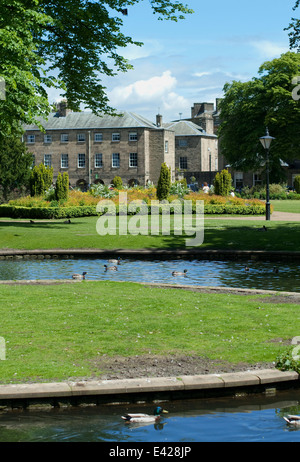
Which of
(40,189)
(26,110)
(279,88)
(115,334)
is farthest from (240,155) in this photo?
(115,334)

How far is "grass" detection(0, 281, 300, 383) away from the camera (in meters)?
7.91

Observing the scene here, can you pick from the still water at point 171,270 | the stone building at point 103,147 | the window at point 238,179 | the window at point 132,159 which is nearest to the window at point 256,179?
the window at point 238,179

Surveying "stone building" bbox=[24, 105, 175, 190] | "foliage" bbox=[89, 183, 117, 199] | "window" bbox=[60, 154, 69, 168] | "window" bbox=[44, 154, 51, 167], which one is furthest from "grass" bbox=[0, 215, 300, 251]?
"window" bbox=[44, 154, 51, 167]

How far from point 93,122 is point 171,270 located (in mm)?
73159

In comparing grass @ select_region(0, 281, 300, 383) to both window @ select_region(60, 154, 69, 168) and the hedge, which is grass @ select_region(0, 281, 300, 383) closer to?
the hedge

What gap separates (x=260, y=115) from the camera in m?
59.3

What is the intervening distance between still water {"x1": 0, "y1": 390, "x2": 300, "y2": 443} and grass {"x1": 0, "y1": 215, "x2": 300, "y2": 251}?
14926 millimetres

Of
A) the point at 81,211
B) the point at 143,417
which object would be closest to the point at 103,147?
the point at 81,211

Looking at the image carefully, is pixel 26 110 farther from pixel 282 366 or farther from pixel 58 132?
pixel 58 132

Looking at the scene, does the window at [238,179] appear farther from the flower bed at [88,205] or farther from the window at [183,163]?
the flower bed at [88,205]

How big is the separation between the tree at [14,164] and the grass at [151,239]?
18.2 metres

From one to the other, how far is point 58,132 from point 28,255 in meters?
69.8

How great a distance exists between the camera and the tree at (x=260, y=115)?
51.3m

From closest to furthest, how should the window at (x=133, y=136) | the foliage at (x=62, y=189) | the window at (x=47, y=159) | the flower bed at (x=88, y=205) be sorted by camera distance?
the flower bed at (x=88, y=205) < the foliage at (x=62, y=189) < the window at (x=133, y=136) < the window at (x=47, y=159)
